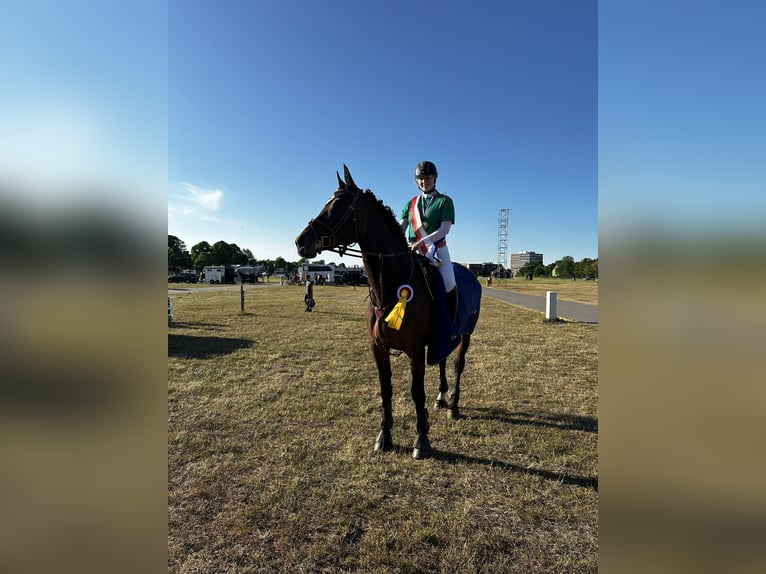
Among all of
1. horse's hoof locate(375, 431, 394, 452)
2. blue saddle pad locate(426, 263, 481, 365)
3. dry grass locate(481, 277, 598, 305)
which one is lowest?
horse's hoof locate(375, 431, 394, 452)

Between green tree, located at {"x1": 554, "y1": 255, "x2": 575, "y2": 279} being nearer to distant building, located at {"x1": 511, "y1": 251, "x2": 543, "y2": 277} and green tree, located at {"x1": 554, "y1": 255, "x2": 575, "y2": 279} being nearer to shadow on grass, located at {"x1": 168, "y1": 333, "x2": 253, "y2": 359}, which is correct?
distant building, located at {"x1": 511, "y1": 251, "x2": 543, "y2": 277}

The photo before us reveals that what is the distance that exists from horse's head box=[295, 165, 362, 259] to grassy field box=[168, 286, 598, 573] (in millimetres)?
2594

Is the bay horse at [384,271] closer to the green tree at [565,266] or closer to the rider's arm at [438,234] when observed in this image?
the rider's arm at [438,234]

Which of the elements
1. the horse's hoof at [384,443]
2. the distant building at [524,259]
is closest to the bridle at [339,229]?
the horse's hoof at [384,443]

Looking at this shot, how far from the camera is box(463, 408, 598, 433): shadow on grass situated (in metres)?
4.63

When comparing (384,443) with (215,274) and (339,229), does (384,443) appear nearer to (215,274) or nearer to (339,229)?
(339,229)

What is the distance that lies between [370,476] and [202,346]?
8265 mm

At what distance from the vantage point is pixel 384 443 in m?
4.04

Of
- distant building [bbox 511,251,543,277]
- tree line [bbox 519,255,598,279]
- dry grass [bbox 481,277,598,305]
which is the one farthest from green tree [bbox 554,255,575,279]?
distant building [bbox 511,251,543,277]
